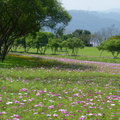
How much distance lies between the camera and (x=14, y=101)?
990 cm

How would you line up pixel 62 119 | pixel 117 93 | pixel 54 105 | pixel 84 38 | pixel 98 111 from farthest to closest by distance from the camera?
pixel 84 38 < pixel 117 93 < pixel 54 105 < pixel 98 111 < pixel 62 119

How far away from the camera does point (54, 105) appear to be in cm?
948

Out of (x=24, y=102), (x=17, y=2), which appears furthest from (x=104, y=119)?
(x=17, y=2)

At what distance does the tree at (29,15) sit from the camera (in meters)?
27.0

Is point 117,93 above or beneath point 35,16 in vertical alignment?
beneath

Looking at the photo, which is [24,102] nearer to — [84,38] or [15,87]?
[15,87]

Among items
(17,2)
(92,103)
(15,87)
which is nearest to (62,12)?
(17,2)

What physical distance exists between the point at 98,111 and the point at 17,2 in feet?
68.4

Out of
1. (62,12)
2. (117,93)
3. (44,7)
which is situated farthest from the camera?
(62,12)

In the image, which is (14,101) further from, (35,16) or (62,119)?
(35,16)

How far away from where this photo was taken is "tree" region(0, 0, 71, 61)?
1065 inches

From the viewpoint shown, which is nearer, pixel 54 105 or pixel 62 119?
pixel 62 119

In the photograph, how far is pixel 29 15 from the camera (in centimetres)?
3005

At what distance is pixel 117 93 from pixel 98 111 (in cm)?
437
